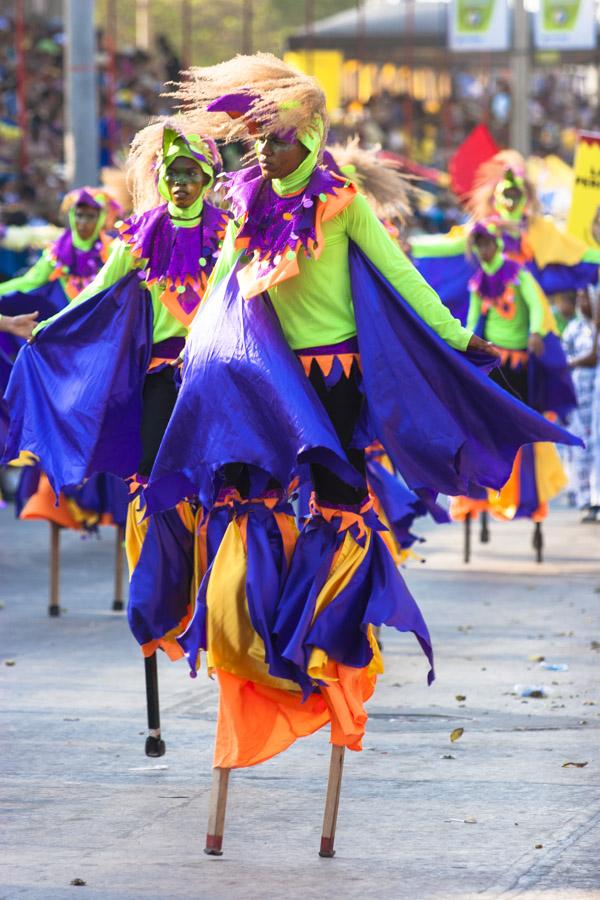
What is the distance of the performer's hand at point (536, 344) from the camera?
11.8 metres

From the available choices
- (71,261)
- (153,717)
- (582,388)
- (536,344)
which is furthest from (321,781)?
(582,388)

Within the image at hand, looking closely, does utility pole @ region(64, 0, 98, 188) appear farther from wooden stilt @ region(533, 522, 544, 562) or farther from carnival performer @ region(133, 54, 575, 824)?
carnival performer @ region(133, 54, 575, 824)

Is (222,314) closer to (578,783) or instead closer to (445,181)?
(578,783)

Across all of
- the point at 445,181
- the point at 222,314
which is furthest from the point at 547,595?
the point at 445,181

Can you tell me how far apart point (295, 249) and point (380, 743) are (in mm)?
2173

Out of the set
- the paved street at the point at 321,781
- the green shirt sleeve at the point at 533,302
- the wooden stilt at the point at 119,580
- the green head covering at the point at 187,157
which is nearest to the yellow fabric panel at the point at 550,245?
the green shirt sleeve at the point at 533,302

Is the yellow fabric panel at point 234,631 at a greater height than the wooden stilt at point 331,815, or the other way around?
the yellow fabric panel at point 234,631

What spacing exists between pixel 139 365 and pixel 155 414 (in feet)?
0.59

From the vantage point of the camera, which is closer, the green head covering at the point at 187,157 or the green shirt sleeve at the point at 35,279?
the green head covering at the point at 187,157

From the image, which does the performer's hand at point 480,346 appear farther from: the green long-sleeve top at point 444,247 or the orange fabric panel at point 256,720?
the green long-sleeve top at point 444,247

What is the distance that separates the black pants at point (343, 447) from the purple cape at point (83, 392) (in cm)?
104

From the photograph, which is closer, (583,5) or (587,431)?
(587,431)

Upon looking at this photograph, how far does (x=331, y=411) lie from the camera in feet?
18.3

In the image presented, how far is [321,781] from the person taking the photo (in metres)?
6.28
